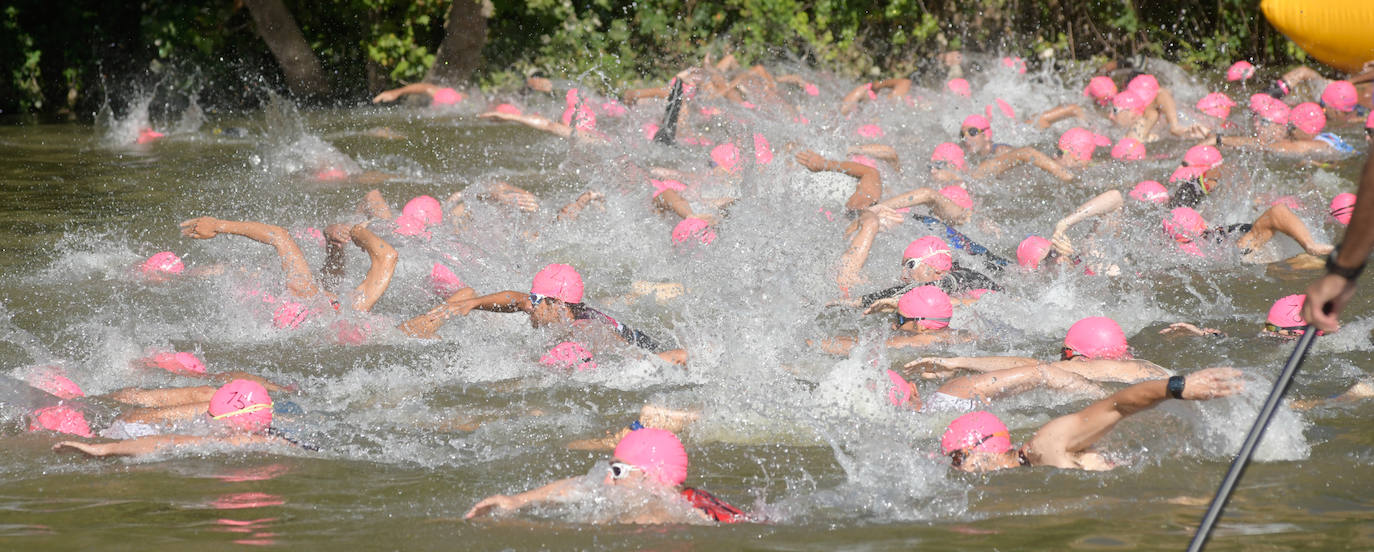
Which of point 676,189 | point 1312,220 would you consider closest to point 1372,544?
point 1312,220

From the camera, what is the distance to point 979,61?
1767 cm

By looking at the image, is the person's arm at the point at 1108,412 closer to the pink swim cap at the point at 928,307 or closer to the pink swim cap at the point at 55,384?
the pink swim cap at the point at 928,307

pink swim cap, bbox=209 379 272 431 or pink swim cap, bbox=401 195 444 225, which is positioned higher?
pink swim cap, bbox=401 195 444 225

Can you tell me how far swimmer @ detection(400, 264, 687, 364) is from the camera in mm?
7273

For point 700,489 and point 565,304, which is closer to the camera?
point 700,489

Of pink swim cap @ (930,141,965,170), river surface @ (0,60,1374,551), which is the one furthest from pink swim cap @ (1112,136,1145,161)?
pink swim cap @ (930,141,965,170)

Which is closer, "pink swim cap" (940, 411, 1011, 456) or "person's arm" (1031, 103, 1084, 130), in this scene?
"pink swim cap" (940, 411, 1011, 456)

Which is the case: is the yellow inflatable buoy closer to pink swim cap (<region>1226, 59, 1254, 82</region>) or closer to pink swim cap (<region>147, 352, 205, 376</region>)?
pink swim cap (<region>147, 352, 205, 376</region>)

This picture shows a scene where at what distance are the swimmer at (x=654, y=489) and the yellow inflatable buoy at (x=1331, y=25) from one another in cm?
456

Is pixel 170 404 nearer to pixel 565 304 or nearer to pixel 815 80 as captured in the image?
pixel 565 304

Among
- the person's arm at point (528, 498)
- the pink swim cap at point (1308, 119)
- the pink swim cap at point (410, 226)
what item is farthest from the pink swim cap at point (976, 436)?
the pink swim cap at point (1308, 119)

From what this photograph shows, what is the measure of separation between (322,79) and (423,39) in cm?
156

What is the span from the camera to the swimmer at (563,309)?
7.27m

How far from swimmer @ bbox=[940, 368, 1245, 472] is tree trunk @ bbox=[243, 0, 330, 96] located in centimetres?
1316
